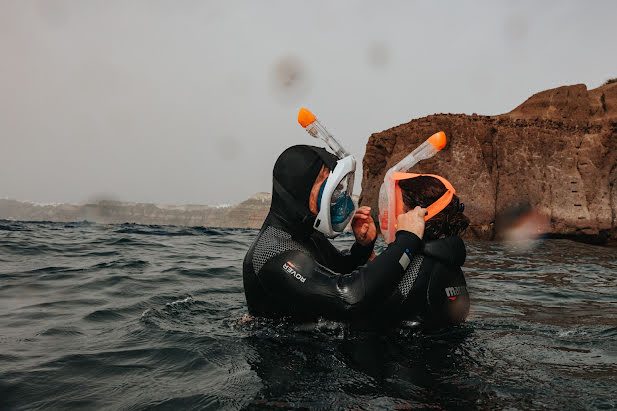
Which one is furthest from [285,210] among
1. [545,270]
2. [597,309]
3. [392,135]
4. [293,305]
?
[392,135]

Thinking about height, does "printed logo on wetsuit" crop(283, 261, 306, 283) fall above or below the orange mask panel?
below

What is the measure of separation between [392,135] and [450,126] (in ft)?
12.1

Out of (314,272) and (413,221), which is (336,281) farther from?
(413,221)

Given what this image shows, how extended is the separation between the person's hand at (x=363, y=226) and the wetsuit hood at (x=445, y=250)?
61cm

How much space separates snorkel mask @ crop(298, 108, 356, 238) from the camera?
2.98 m

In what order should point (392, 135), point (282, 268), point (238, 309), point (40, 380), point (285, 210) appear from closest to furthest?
point (40, 380) → point (282, 268) → point (285, 210) → point (238, 309) → point (392, 135)

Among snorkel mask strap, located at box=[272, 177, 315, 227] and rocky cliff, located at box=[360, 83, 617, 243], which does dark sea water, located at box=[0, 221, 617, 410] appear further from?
rocky cliff, located at box=[360, 83, 617, 243]

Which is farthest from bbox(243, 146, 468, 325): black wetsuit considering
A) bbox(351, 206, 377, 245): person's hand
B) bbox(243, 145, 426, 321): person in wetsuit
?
bbox(351, 206, 377, 245): person's hand

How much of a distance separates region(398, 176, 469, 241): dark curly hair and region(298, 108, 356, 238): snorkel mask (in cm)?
43

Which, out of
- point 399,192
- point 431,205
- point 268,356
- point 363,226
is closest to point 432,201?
point 431,205

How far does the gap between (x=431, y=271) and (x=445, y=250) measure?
0.64 ft

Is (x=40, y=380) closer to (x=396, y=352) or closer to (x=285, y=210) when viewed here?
(x=285, y=210)

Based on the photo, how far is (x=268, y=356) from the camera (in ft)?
9.78

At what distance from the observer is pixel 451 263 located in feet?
10.5
